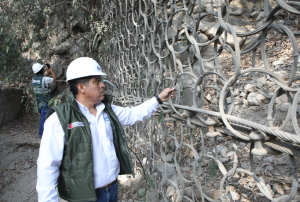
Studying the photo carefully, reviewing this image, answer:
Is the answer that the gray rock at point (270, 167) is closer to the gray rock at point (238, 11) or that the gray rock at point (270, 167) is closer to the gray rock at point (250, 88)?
the gray rock at point (250, 88)

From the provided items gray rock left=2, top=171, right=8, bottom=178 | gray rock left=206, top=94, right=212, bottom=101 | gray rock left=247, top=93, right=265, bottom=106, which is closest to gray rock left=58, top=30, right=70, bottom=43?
gray rock left=2, top=171, right=8, bottom=178

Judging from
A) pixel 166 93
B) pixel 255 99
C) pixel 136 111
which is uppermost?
pixel 166 93

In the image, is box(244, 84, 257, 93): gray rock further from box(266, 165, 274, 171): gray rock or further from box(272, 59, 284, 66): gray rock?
box(266, 165, 274, 171): gray rock

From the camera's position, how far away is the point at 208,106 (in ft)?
10.9

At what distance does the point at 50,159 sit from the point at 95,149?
0.32 metres

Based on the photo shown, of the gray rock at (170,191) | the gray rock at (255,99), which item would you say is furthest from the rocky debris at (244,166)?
the gray rock at (255,99)

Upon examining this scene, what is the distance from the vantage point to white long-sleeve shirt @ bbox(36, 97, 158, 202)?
4.33 ft

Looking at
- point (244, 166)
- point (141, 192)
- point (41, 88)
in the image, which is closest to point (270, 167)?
point (244, 166)

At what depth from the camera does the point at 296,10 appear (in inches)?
27.4

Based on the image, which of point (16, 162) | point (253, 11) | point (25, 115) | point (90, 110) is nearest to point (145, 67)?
point (90, 110)

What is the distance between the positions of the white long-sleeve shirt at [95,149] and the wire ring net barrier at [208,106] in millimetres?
Answer: 435

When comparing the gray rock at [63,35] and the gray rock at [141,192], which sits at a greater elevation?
the gray rock at [63,35]

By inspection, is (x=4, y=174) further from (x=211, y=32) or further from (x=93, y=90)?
(x=211, y=32)

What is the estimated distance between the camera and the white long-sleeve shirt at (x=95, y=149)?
1321 mm
